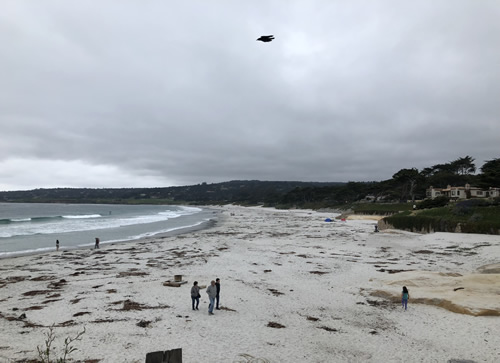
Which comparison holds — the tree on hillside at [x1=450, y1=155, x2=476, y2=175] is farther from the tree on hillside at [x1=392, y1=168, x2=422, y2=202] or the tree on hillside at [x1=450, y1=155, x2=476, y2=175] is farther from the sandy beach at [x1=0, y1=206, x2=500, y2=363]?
the sandy beach at [x1=0, y1=206, x2=500, y2=363]

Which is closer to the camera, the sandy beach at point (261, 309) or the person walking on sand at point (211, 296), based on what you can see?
the sandy beach at point (261, 309)

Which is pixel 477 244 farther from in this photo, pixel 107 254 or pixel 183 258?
pixel 107 254

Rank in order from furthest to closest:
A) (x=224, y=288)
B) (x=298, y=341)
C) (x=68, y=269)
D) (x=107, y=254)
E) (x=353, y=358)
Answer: (x=107, y=254) → (x=68, y=269) → (x=224, y=288) → (x=298, y=341) → (x=353, y=358)

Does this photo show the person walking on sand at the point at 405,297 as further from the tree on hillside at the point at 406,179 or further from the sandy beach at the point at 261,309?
the tree on hillside at the point at 406,179

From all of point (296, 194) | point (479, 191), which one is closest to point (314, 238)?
point (479, 191)

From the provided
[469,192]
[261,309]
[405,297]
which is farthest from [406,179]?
[261,309]

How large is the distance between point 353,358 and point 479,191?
70064mm

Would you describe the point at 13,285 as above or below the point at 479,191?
below

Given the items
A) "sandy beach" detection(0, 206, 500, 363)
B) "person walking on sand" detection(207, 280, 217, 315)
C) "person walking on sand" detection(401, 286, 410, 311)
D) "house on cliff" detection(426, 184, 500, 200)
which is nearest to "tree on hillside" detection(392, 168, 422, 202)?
"house on cliff" detection(426, 184, 500, 200)

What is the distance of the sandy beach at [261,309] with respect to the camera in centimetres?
991

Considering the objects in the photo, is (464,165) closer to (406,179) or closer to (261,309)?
(406,179)

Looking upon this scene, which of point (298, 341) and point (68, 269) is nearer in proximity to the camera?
point (298, 341)

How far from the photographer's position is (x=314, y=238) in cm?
3888

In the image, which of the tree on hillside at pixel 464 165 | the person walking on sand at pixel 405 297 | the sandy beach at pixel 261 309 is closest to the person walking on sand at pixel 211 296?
the sandy beach at pixel 261 309
